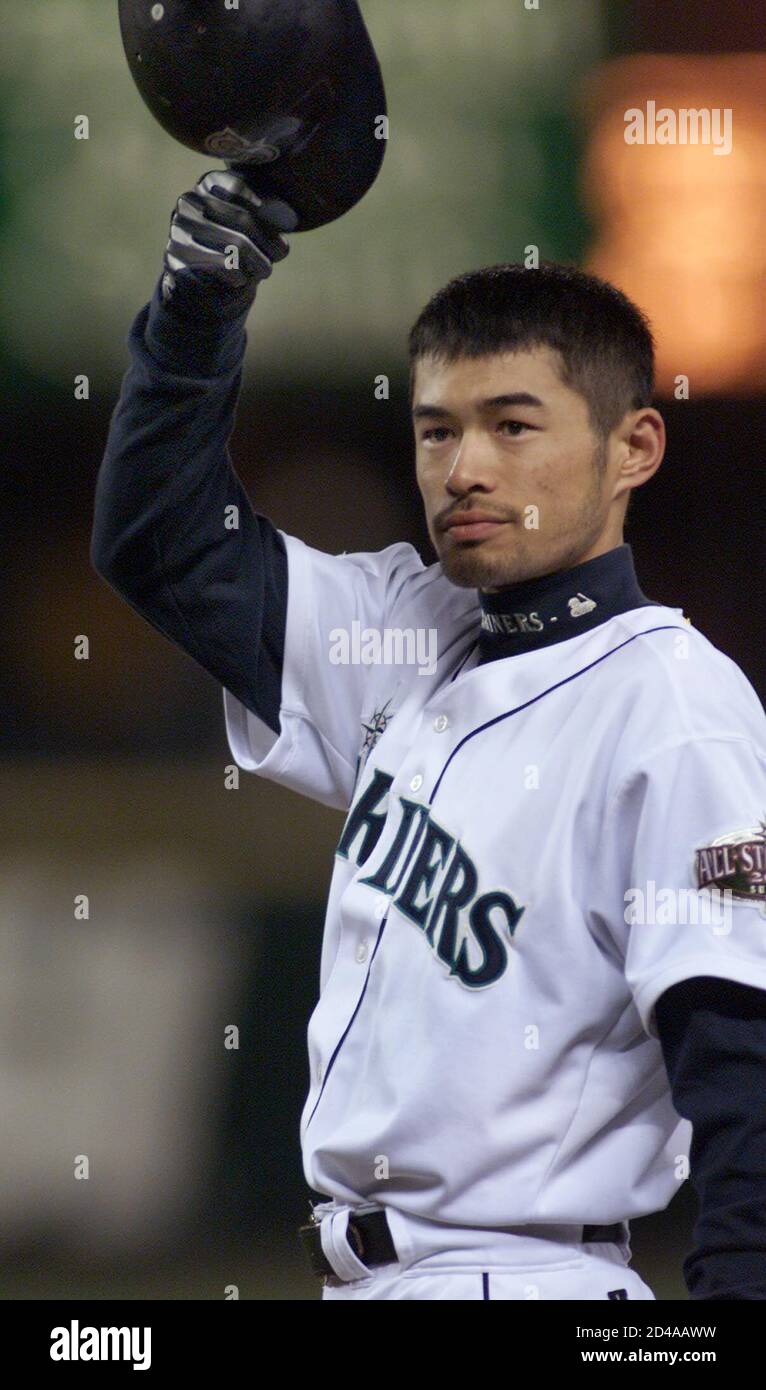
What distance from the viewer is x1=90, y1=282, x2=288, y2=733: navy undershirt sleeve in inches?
36.7

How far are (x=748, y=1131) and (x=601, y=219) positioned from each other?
1.14m

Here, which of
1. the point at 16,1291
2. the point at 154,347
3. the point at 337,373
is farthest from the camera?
the point at 337,373

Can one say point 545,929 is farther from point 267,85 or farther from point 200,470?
point 267,85

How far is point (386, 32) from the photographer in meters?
1.67

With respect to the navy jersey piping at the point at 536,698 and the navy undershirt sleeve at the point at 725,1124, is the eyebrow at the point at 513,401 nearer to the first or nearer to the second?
the navy jersey piping at the point at 536,698

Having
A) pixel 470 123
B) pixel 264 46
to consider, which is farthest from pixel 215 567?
pixel 470 123

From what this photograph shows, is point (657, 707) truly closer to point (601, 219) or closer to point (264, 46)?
point (264, 46)

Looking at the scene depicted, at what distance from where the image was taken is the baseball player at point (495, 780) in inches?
30.0

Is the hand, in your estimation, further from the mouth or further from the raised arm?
the mouth

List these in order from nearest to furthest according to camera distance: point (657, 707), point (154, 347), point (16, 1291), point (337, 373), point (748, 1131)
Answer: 1. point (748, 1131)
2. point (657, 707)
3. point (154, 347)
4. point (16, 1291)
5. point (337, 373)

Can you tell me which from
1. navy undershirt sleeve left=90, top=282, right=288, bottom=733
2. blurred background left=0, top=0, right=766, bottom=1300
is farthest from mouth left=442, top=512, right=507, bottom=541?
blurred background left=0, top=0, right=766, bottom=1300

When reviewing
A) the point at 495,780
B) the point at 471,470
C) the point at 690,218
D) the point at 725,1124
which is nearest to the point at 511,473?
the point at 471,470

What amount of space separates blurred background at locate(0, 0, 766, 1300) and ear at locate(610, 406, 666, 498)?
69cm

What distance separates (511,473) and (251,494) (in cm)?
87
